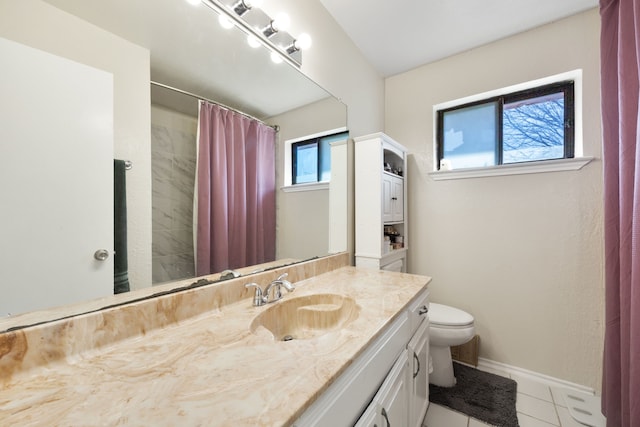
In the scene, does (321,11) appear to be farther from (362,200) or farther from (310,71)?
(362,200)

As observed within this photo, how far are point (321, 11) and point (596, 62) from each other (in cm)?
172

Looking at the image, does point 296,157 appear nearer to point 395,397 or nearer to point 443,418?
point 395,397

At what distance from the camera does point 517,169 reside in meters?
1.68

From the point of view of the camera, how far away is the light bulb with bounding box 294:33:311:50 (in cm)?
132

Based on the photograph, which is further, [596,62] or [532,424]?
[596,62]

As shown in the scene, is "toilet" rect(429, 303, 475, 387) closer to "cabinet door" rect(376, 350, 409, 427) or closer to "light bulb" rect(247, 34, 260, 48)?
"cabinet door" rect(376, 350, 409, 427)

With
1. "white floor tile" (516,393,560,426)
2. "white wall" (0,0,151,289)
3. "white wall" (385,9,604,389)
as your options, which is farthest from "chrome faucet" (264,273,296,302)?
"white floor tile" (516,393,560,426)

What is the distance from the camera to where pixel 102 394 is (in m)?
0.46

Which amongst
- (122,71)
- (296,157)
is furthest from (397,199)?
(122,71)

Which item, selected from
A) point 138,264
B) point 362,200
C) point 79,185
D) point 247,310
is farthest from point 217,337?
point 362,200

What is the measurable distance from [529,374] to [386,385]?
5.14 ft

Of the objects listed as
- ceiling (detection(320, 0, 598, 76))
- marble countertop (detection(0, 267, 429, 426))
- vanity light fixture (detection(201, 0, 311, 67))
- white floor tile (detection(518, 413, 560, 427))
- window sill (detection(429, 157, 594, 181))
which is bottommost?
white floor tile (detection(518, 413, 560, 427))

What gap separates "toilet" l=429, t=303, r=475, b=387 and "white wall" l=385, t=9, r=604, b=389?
0.40 m

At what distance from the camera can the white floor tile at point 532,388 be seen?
1500mm
